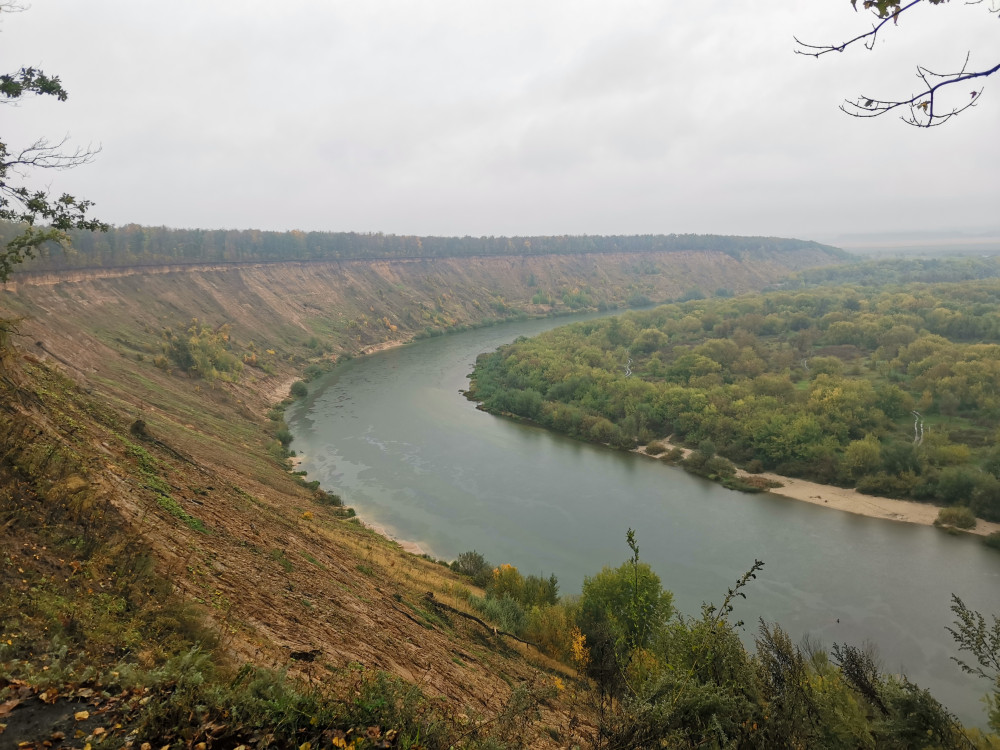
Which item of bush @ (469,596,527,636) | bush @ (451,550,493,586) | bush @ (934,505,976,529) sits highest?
bush @ (469,596,527,636)

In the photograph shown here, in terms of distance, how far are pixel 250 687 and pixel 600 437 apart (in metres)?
30.1

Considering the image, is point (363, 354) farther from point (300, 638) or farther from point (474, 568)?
point (300, 638)

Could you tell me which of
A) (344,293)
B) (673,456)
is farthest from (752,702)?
(344,293)

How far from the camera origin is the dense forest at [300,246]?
157ft

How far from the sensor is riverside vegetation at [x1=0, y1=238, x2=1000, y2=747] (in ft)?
13.9

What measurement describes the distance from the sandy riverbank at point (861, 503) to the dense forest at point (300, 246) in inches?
1154

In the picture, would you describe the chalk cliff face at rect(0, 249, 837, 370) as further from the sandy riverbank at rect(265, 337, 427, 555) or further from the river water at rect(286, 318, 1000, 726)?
the river water at rect(286, 318, 1000, 726)

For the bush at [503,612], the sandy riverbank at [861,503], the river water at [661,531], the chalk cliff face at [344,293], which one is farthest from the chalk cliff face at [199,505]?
the sandy riverbank at [861,503]

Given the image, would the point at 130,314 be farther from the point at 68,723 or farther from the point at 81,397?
the point at 68,723

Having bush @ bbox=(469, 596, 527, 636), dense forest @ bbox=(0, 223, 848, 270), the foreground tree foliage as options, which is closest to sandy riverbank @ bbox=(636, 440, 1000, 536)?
the foreground tree foliage

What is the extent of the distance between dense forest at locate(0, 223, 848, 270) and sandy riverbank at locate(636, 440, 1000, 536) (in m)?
29.3

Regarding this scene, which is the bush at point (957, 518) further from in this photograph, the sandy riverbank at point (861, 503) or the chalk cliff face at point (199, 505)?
the chalk cliff face at point (199, 505)

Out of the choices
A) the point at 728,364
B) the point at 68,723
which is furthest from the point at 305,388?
the point at 68,723

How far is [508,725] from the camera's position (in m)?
5.26
